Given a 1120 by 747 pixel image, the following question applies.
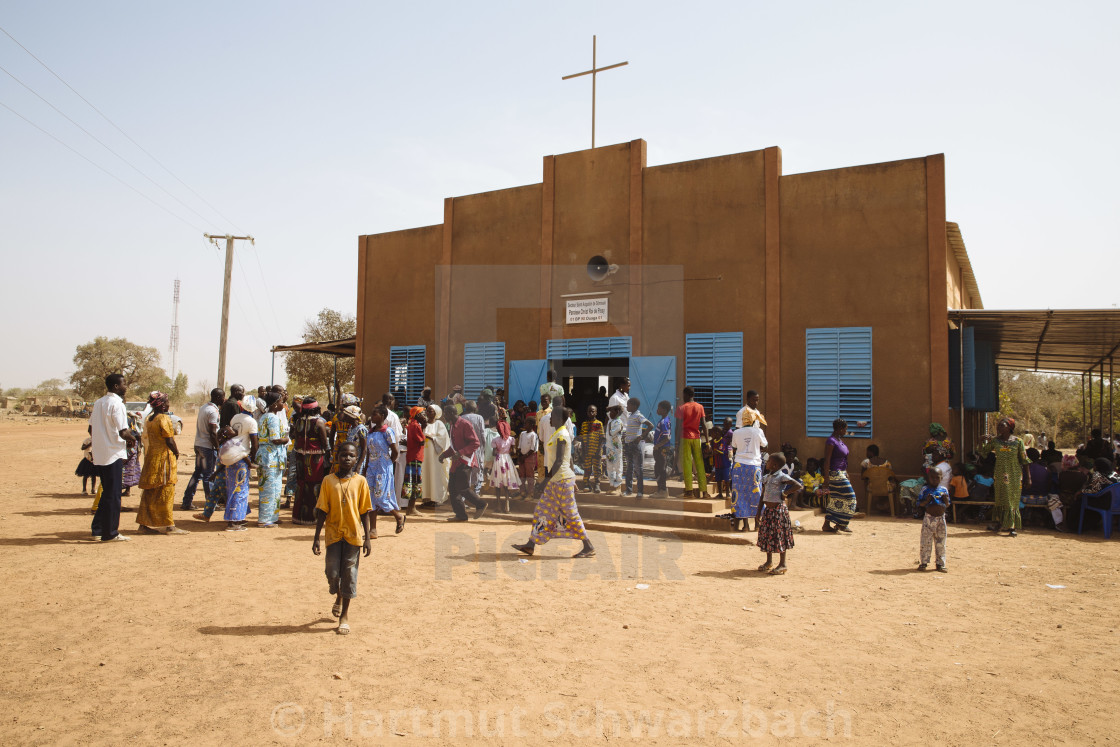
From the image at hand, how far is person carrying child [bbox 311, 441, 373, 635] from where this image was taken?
17.1 feet

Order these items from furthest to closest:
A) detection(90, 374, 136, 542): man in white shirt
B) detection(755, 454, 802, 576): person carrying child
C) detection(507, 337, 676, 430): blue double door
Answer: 1. detection(507, 337, 676, 430): blue double door
2. detection(90, 374, 136, 542): man in white shirt
3. detection(755, 454, 802, 576): person carrying child

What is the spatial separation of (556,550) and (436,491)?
350 centimetres

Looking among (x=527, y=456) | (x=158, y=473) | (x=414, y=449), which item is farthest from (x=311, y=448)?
(x=527, y=456)

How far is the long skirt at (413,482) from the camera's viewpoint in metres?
10.9

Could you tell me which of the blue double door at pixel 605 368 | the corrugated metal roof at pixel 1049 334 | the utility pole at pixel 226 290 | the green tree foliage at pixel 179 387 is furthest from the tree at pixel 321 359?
the green tree foliage at pixel 179 387

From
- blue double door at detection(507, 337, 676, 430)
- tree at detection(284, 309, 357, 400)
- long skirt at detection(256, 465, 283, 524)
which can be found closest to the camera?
long skirt at detection(256, 465, 283, 524)

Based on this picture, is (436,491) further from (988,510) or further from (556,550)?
(988,510)

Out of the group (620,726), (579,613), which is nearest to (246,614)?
(579,613)

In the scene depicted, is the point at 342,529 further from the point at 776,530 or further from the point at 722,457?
the point at 722,457

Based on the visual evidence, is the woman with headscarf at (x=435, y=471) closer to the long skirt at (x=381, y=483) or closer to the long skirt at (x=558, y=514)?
the long skirt at (x=381, y=483)

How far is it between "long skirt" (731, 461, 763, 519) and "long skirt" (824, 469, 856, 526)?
166 cm

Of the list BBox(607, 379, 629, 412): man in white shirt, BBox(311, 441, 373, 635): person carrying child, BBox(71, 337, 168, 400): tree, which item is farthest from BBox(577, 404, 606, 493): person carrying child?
BBox(71, 337, 168, 400): tree

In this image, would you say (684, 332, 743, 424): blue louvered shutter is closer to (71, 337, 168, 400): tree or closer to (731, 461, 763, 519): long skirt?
(731, 461, 763, 519): long skirt

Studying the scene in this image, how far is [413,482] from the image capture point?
1084cm
